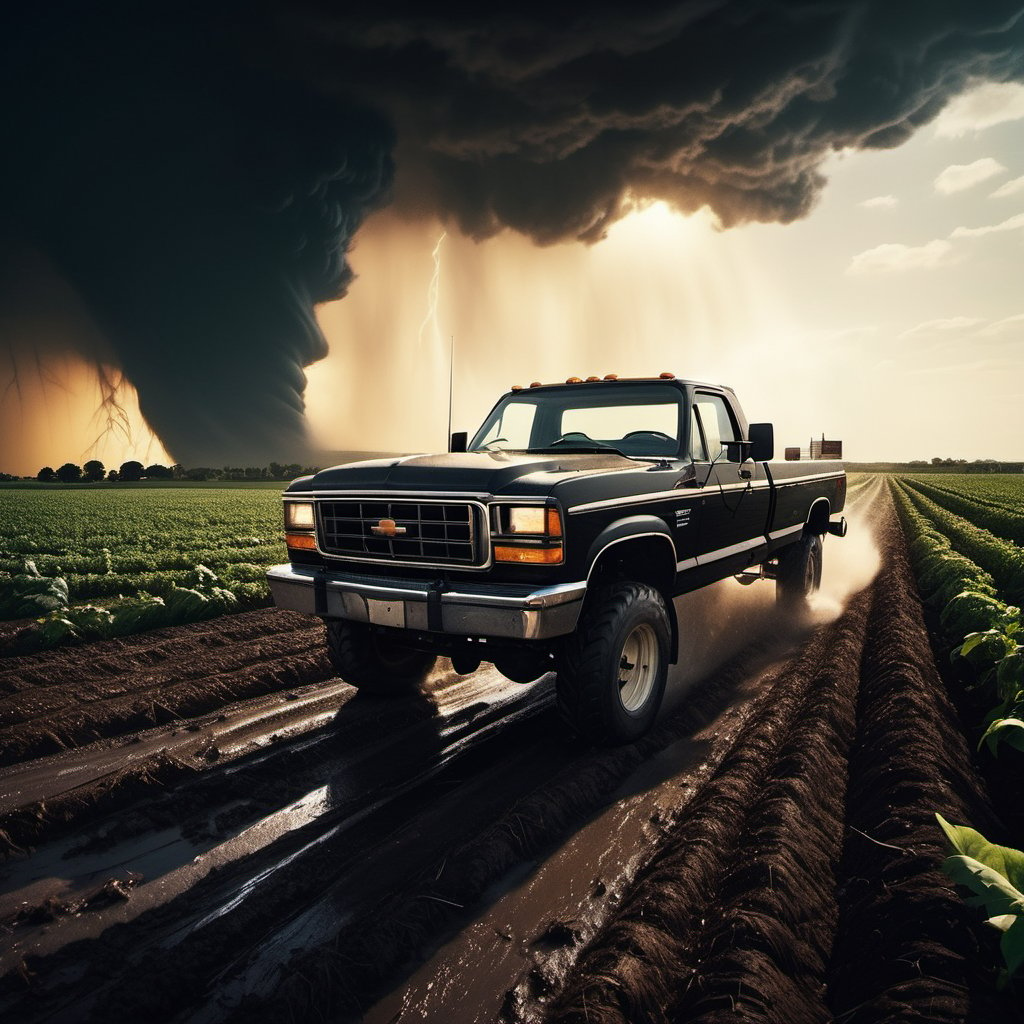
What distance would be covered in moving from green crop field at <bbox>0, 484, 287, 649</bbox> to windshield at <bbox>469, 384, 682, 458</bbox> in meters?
4.75

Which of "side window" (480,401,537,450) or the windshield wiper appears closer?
the windshield wiper

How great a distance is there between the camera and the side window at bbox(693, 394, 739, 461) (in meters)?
5.25

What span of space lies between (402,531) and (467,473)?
541 mm

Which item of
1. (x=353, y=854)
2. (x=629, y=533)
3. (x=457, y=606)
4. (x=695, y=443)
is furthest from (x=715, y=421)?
A: (x=353, y=854)

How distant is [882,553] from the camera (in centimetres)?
1338

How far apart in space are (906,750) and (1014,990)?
178cm

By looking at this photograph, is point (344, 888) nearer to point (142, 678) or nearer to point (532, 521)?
point (532, 521)

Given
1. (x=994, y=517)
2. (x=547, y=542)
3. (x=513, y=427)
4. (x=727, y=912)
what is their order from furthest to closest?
1. (x=994, y=517)
2. (x=513, y=427)
3. (x=547, y=542)
4. (x=727, y=912)

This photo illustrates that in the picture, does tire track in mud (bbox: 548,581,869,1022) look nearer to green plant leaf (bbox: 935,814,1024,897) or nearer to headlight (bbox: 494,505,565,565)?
green plant leaf (bbox: 935,814,1024,897)

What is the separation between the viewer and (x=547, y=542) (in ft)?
11.6

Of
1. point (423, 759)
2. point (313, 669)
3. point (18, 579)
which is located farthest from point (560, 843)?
point (18, 579)

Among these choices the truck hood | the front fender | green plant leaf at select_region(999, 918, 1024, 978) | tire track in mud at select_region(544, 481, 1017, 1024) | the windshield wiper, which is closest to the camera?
green plant leaf at select_region(999, 918, 1024, 978)

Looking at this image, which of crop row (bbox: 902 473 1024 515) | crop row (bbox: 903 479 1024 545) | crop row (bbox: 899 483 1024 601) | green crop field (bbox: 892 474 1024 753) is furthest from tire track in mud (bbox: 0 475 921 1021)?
crop row (bbox: 902 473 1024 515)

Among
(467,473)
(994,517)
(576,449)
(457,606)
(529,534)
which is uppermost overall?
(576,449)
